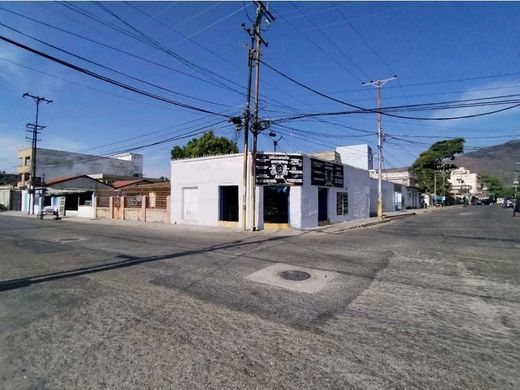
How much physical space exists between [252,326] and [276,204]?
15.6m

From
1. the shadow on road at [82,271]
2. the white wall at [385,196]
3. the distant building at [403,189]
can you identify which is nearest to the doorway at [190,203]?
the shadow on road at [82,271]

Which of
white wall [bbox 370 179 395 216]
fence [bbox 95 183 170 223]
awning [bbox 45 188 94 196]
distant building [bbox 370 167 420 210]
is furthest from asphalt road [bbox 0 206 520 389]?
distant building [bbox 370 167 420 210]

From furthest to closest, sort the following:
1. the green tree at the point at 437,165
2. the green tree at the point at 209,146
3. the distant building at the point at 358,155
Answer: the green tree at the point at 437,165, the distant building at the point at 358,155, the green tree at the point at 209,146

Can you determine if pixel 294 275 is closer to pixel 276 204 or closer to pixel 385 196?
pixel 276 204

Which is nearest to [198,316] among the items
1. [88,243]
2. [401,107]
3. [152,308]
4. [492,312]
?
[152,308]

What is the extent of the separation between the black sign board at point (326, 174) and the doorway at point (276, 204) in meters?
2.37

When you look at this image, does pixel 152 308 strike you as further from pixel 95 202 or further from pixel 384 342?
pixel 95 202

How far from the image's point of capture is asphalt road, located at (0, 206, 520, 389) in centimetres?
313

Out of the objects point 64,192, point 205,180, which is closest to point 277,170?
point 205,180

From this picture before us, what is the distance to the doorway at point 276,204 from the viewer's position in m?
19.7

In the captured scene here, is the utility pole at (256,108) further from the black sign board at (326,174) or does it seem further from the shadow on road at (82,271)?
the shadow on road at (82,271)

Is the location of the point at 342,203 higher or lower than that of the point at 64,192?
lower

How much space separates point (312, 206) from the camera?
20656 mm

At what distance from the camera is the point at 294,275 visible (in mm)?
7250
